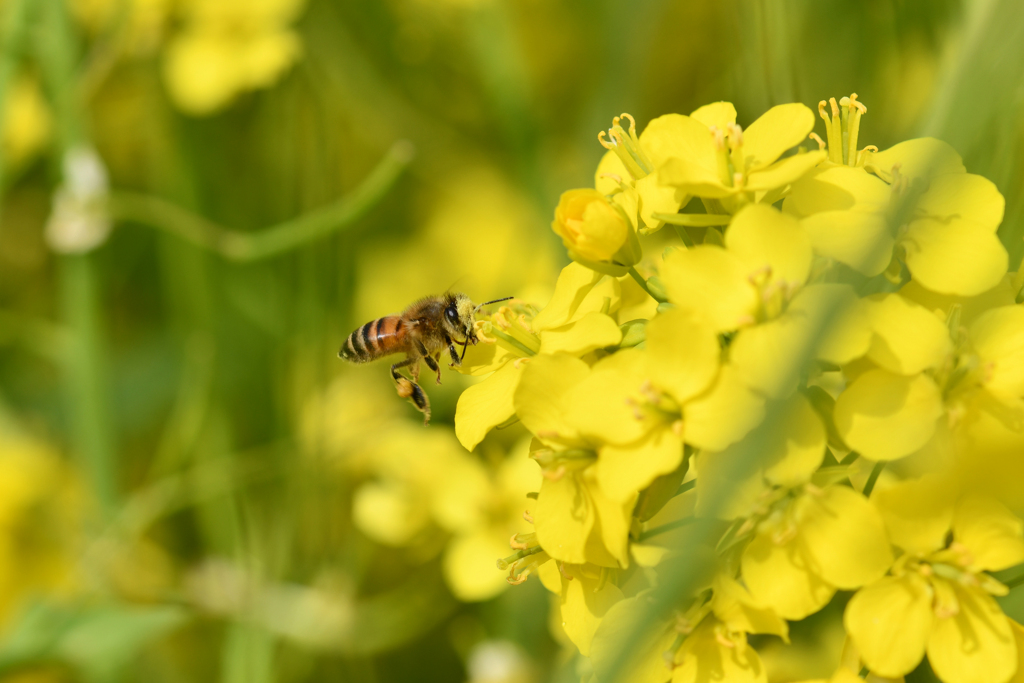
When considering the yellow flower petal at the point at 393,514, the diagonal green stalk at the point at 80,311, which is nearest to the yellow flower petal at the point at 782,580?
the yellow flower petal at the point at 393,514

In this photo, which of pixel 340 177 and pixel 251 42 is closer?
pixel 251 42

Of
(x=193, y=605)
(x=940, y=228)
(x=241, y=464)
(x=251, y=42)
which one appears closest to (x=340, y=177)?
(x=251, y=42)

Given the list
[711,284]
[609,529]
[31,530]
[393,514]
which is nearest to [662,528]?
[609,529]

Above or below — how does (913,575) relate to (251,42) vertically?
below

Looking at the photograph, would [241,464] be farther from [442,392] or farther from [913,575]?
[913,575]

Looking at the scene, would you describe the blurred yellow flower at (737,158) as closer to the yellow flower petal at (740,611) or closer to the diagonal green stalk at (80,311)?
the yellow flower petal at (740,611)

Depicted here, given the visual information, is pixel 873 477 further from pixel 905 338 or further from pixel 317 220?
pixel 317 220

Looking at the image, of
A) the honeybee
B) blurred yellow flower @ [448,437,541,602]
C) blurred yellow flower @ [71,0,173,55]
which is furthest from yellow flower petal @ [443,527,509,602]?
blurred yellow flower @ [71,0,173,55]
